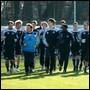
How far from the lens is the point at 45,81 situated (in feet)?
48.7

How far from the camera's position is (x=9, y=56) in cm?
1764

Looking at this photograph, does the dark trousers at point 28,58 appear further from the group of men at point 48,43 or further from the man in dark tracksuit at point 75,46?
the man in dark tracksuit at point 75,46

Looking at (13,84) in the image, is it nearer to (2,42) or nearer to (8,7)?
(2,42)

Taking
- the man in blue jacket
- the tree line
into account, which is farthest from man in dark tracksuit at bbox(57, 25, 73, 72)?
the tree line

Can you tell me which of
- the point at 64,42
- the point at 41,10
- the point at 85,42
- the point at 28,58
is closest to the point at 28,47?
the point at 28,58

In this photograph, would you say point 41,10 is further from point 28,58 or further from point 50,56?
point 28,58

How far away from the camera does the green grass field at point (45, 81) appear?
13422 millimetres

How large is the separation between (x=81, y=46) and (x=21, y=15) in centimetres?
3283

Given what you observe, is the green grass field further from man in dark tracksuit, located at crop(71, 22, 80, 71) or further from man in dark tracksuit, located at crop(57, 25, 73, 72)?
man in dark tracksuit, located at crop(71, 22, 80, 71)

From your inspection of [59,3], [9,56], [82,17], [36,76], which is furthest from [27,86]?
[59,3]

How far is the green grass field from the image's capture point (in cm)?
1342

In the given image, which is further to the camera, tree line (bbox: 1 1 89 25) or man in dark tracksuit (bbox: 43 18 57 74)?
tree line (bbox: 1 1 89 25)

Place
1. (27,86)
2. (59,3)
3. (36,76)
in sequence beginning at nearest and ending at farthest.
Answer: (27,86), (36,76), (59,3)

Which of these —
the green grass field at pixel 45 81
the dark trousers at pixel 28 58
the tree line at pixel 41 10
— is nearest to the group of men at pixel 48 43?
the dark trousers at pixel 28 58
